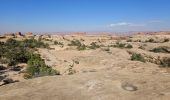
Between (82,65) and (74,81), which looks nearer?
(74,81)

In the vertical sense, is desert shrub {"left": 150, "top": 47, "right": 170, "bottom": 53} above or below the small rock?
below

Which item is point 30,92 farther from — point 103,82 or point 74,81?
point 103,82

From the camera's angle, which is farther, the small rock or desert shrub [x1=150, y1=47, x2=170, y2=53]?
desert shrub [x1=150, y1=47, x2=170, y2=53]

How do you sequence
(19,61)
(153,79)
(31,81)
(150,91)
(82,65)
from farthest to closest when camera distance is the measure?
1. (19,61)
2. (82,65)
3. (31,81)
4. (153,79)
5. (150,91)

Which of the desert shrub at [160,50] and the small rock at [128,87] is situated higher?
the small rock at [128,87]

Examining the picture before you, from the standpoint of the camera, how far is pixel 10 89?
8.84m

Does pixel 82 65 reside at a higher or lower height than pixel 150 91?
lower

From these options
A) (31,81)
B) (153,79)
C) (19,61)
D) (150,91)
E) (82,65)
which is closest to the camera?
(150,91)

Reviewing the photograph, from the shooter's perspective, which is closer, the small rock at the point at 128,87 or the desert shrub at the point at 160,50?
the small rock at the point at 128,87

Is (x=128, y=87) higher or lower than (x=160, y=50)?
higher

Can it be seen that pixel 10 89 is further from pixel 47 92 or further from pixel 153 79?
pixel 153 79

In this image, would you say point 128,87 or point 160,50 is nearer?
point 128,87

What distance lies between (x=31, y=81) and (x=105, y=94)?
10.8 ft

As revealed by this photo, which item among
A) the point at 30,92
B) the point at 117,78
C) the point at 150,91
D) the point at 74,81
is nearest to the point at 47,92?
the point at 30,92
